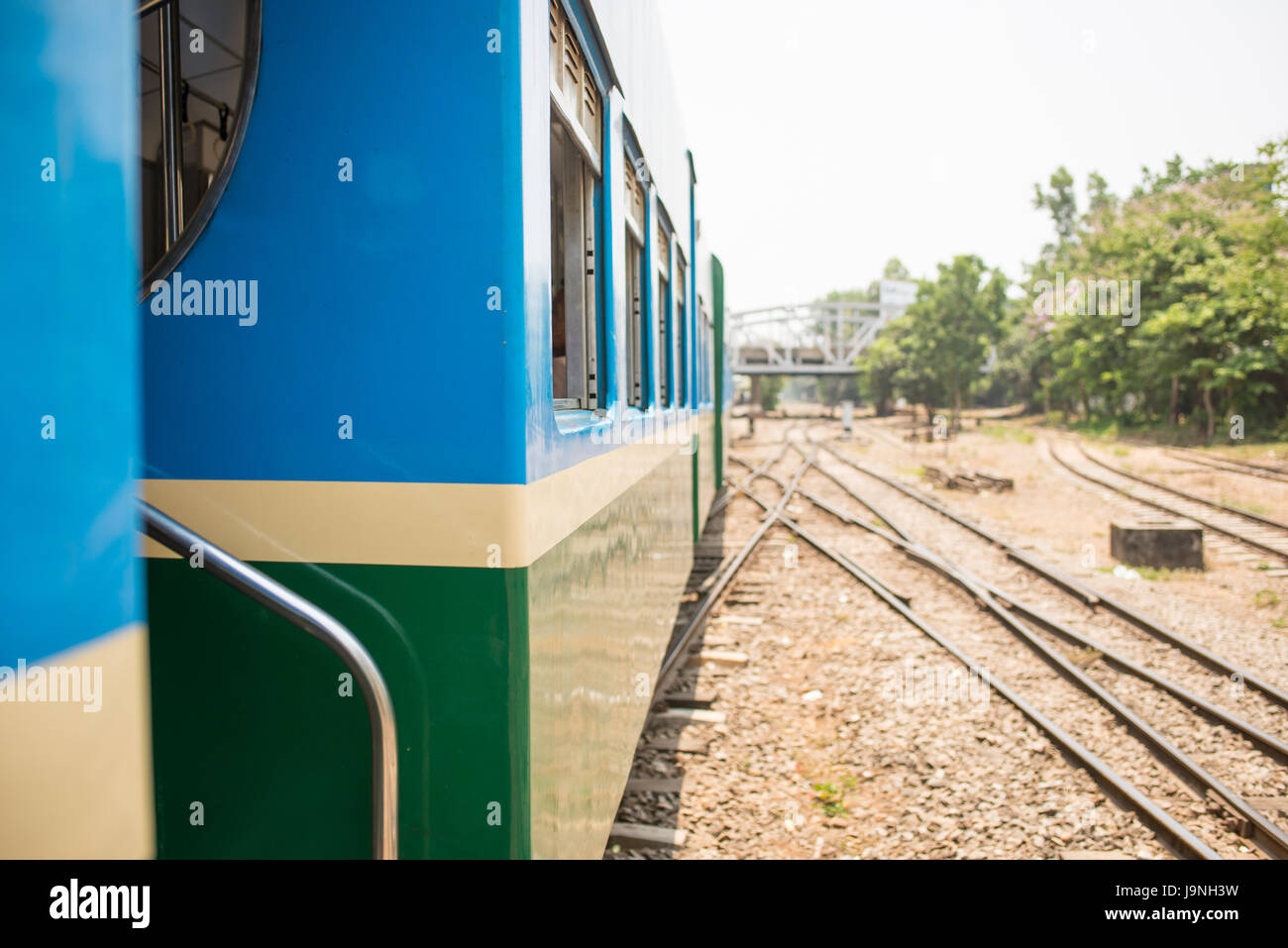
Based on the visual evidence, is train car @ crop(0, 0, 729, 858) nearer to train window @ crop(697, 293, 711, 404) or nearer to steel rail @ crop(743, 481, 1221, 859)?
steel rail @ crop(743, 481, 1221, 859)

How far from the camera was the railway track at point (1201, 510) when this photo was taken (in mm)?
10836

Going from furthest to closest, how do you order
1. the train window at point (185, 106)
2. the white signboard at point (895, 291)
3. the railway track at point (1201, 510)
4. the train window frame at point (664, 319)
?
the white signboard at point (895, 291)
the railway track at point (1201, 510)
the train window frame at point (664, 319)
the train window at point (185, 106)

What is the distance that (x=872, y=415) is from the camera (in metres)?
61.8

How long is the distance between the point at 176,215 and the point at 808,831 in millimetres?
3920

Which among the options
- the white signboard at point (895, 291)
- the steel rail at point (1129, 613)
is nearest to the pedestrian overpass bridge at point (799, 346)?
the white signboard at point (895, 291)

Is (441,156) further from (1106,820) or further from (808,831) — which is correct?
(1106,820)

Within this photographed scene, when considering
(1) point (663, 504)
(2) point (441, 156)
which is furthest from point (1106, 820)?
(2) point (441, 156)

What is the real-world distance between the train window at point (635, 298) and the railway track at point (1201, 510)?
1005 cm

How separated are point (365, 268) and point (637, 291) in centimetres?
229

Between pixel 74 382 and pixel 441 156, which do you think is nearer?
pixel 74 382

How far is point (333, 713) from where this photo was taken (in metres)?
1.86

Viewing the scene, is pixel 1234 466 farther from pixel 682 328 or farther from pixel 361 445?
pixel 361 445

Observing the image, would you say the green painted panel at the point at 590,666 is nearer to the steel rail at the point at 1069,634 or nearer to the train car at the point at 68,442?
the train car at the point at 68,442

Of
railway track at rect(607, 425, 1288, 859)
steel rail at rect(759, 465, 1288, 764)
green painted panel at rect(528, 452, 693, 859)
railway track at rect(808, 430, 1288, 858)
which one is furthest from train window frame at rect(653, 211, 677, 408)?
steel rail at rect(759, 465, 1288, 764)
